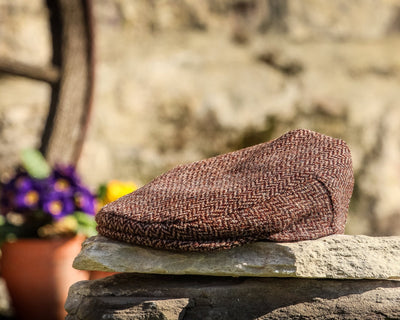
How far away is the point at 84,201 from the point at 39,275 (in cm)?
26

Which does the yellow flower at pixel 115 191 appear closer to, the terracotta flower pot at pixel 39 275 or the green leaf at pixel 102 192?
the green leaf at pixel 102 192

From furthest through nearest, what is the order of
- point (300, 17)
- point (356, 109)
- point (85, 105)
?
point (300, 17)
point (356, 109)
point (85, 105)

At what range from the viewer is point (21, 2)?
226 cm

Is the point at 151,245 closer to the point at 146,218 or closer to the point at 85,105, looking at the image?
the point at 146,218

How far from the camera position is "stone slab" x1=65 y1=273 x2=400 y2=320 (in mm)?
881

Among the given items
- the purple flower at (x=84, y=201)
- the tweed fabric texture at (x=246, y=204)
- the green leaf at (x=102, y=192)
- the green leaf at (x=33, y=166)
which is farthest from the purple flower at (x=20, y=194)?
the tweed fabric texture at (x=246, y=204)

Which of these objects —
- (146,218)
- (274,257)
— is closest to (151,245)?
(146,218)

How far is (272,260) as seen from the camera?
0.87m

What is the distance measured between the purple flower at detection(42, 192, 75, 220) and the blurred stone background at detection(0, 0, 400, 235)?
0.56m

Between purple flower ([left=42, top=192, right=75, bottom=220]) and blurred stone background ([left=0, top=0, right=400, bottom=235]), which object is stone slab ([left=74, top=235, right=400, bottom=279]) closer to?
purple flower ([left=42, top=192, right=75, bottom=220])

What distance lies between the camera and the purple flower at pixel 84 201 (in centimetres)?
172

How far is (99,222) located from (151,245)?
0.13 m

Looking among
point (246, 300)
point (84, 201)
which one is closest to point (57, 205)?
point (84, 201)

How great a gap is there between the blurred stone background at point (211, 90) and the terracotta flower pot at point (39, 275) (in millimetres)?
648
